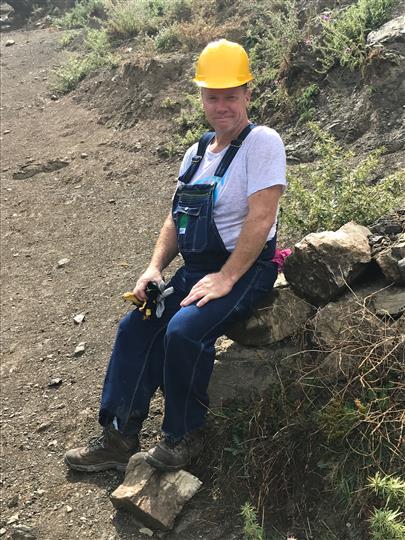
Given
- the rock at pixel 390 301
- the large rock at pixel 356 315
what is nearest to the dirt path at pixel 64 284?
the large rock at pixel 356 315

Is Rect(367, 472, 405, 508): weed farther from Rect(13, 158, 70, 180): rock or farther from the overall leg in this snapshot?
Rect(13, 158, 70, 180): rock

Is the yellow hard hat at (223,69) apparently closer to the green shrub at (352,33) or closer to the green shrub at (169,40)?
the green shrub at (352,33)

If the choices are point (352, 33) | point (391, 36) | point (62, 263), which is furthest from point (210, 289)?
point (352, 33)

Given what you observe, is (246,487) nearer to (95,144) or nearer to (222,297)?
(222,297)

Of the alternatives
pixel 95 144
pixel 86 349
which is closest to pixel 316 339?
pixel 86 349

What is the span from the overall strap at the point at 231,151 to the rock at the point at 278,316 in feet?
2.46

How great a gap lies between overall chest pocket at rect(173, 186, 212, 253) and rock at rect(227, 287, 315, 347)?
0.52 m

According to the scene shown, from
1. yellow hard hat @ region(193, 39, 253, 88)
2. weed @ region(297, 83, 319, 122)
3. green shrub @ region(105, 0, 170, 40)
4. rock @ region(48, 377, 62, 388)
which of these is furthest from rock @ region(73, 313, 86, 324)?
green shrub @ region(105, 0, 170, 40)

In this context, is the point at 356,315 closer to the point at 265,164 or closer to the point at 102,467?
the point at 265,164

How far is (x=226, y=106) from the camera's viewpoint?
3.08 metres

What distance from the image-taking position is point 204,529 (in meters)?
2.81

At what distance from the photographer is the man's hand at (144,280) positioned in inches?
128

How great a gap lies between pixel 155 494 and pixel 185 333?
834 millimetres

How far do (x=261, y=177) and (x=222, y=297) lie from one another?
2.06ft
